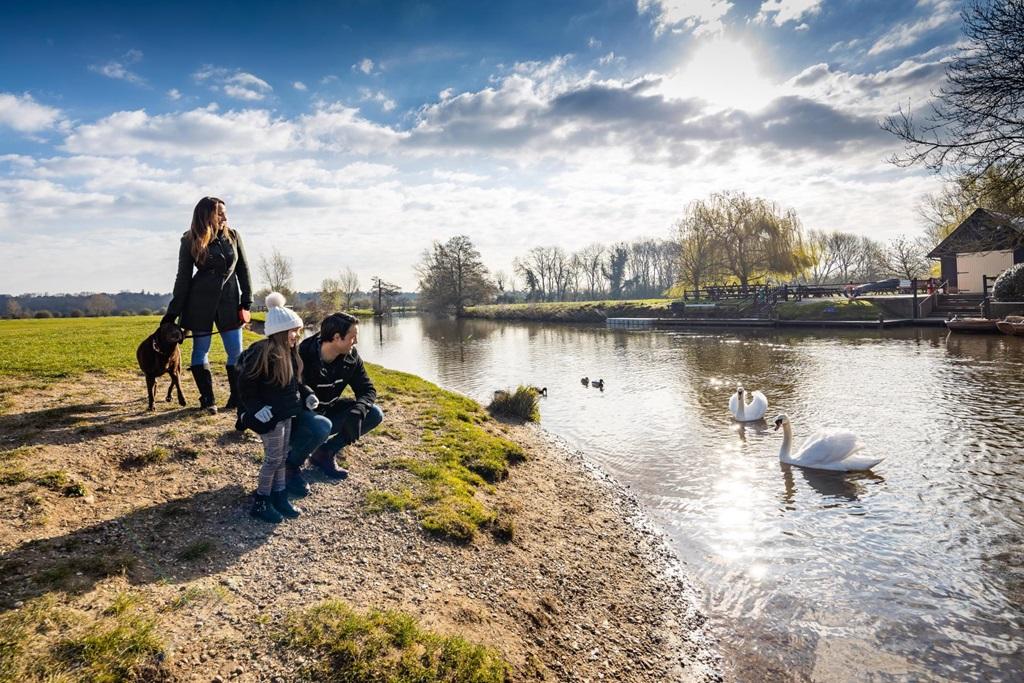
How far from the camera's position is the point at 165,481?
16.0ft

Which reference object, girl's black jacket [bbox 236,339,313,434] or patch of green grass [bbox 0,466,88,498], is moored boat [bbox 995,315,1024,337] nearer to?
girl's black jacket [bbox 236,339,313,434]

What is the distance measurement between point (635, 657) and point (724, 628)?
982 millimetres

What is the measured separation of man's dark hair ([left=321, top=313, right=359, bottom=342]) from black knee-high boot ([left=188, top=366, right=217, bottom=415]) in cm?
275

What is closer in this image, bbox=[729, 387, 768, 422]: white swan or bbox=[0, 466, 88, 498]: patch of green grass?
bbox=[0, 466, 88, 498]: patch of green grass

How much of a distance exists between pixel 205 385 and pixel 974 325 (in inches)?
1204

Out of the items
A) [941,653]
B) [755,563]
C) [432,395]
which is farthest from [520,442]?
[941,653]

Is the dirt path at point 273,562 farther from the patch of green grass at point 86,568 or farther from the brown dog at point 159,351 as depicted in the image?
the brown dog at point 159,351

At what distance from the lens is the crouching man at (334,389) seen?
5.01 m

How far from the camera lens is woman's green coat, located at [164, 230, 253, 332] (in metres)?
5.93

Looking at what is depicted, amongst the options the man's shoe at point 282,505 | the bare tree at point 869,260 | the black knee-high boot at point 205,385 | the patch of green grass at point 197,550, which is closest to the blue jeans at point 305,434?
the man's shoe at point 282,505

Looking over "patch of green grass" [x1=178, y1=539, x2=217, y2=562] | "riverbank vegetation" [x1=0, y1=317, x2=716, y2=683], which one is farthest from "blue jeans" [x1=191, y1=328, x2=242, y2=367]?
"patch of green grass" [x1=178, y1=539, x2=217, y2=562]

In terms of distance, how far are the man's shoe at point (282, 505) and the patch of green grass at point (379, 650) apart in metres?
1.34

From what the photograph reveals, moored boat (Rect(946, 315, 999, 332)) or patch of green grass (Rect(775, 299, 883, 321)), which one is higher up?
patch of green grass (Rect(775, 299, 883, 321))

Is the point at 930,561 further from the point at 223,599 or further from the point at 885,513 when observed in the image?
the point at 223,599
